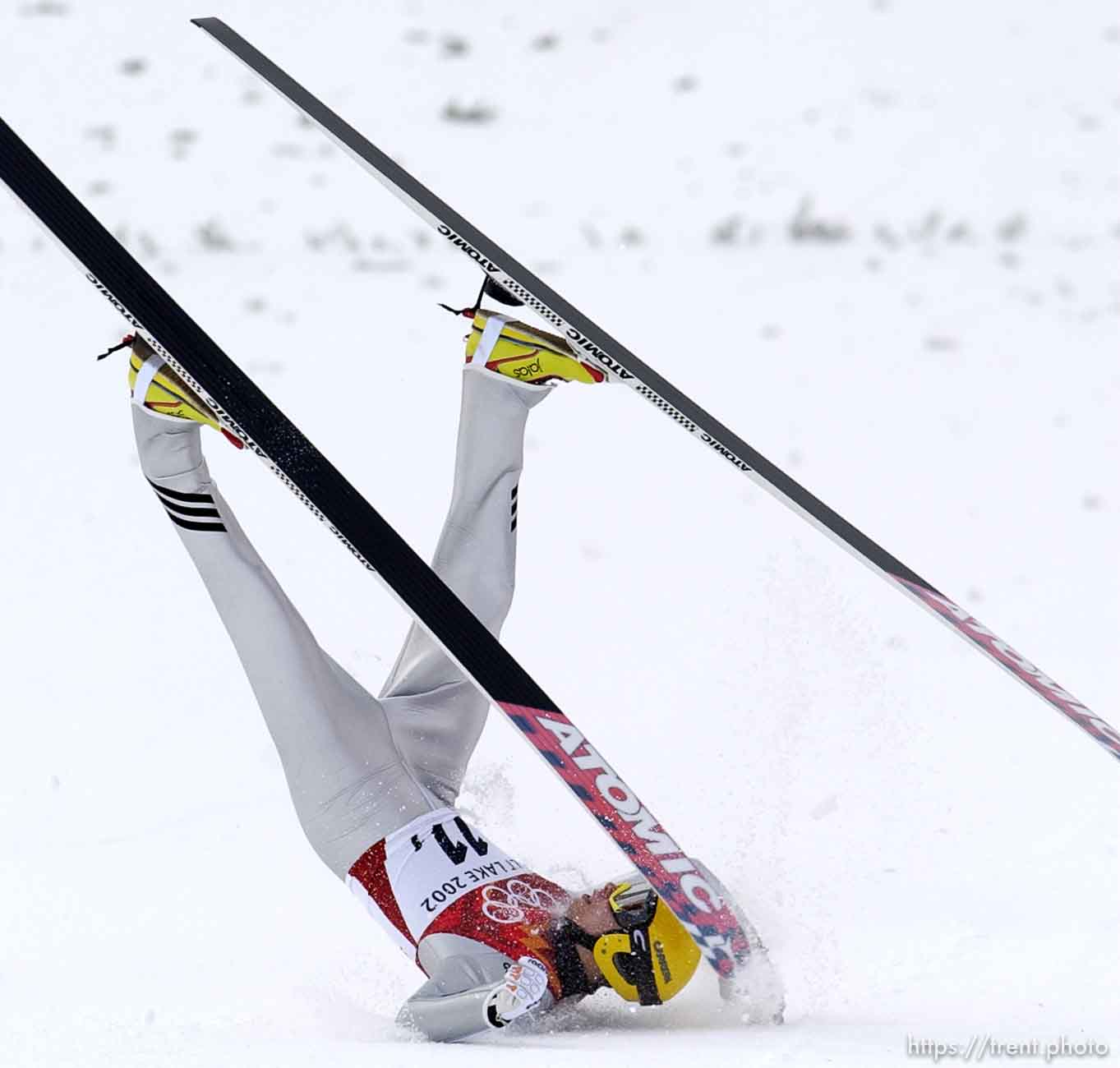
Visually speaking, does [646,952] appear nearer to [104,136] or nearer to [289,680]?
[289,680]

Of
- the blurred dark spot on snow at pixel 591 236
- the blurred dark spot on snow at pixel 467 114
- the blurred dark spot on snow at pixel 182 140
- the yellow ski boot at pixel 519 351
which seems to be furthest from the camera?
the blurred dark spot on snow at pixel 467 114

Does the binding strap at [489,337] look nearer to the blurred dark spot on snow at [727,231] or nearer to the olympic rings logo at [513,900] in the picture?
the olympic rings logo at [513,900]

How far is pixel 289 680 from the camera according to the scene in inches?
114

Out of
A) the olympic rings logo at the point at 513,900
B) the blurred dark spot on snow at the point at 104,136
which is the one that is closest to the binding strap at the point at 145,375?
the olympic rings logo at the point at 513,900

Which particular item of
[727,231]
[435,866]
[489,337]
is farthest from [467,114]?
[435,866]

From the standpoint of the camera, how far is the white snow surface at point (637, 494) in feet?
10.8

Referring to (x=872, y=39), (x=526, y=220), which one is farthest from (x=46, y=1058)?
(x=872, y=39)

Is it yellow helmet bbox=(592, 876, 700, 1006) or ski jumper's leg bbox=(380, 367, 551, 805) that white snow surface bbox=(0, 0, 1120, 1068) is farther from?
ski jumper's leg bbox=(380, 367, 551, 805)

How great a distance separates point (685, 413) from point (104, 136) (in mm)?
6043

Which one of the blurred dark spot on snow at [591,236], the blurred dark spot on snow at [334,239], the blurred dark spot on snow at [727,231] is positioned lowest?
the blurred dark spot on snow at [334,239]

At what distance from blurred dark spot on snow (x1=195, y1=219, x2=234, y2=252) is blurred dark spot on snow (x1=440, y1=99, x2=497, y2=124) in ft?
4.90

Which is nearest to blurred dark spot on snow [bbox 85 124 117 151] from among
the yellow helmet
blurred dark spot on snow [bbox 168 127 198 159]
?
blurred dark spot on snow [bbox 168 127 198 159]

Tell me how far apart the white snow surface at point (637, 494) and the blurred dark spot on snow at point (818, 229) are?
0.02m

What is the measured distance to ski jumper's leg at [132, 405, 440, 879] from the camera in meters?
2.89
